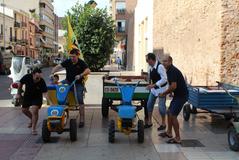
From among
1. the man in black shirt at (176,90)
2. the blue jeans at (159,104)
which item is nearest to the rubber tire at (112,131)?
the man in black shirt at (176,90)

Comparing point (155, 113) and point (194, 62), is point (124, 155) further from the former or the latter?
point (194, 62)

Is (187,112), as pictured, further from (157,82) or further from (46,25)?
(46,25)

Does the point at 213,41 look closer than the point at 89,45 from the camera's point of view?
Yes

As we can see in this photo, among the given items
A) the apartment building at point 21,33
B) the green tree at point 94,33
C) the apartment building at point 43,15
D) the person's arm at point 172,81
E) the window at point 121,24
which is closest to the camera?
the person's arm at point 172,81

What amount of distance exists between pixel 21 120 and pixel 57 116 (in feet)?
11.4

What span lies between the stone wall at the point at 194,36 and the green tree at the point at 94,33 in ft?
10.7

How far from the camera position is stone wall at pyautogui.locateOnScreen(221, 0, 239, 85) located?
12.7 meters

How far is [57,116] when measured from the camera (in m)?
8.81

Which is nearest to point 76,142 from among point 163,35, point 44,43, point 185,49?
point 185,49

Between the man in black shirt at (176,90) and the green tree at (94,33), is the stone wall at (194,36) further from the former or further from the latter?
the man in black shirt at (176,90)

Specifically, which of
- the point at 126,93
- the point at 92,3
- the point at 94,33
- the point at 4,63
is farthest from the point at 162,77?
the point at 4,63

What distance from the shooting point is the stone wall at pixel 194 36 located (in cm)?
1338

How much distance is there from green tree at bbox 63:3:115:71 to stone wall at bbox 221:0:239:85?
12804mm

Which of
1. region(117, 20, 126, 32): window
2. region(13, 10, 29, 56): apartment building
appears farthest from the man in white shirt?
region(13, 10, 29, 56): apartment building
